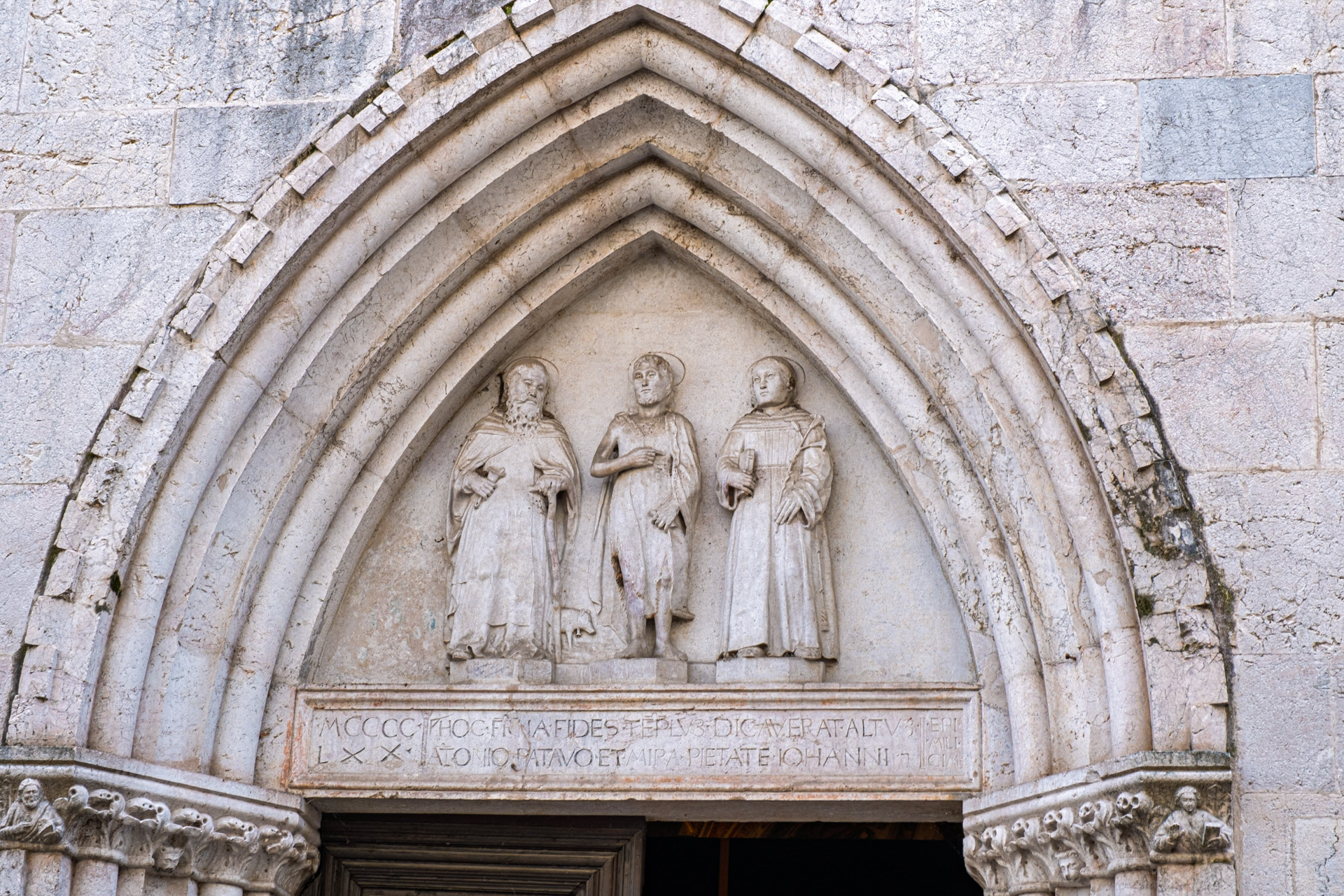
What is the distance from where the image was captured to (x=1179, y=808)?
480 cm

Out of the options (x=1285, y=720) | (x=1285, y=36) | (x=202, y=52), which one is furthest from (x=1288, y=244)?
(x=202, y=52)

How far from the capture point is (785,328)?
6184 mm

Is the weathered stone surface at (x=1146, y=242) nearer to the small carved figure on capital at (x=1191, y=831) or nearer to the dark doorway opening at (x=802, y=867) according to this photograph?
the small carved figure on capital at (x=1191, y=831)

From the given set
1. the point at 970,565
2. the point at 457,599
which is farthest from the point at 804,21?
the point at 457,599

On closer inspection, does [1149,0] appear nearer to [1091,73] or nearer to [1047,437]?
[1091,73]

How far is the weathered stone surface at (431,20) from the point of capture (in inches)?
231

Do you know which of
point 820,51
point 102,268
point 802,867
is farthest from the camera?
point 802,867

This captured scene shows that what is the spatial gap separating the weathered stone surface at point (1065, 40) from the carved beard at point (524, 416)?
6.22ft

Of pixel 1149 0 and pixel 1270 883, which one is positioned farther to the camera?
pixel 1149 0

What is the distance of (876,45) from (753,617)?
204 cm

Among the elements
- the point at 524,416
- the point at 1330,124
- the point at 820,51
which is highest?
the point at 820,51

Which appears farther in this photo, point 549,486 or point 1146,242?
point 549,486

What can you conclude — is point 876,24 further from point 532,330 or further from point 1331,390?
point 1331,390

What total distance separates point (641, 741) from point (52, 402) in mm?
2352
